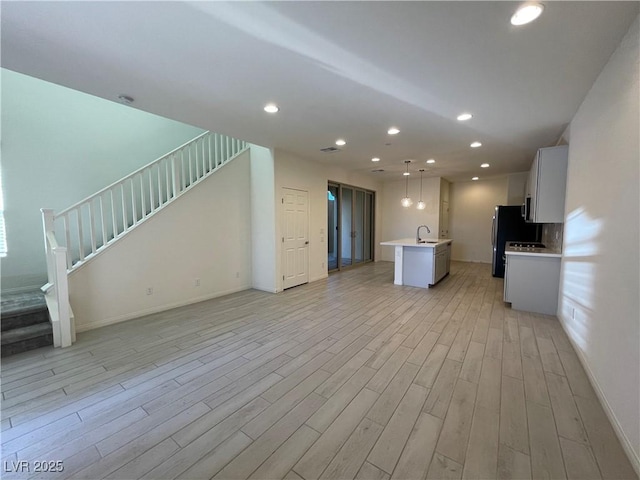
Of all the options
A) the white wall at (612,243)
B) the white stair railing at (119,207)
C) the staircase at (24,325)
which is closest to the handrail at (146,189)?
the white stair railing at (119,207)

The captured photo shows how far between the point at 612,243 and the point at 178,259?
16.9ft

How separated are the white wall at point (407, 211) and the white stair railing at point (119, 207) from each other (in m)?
5.31

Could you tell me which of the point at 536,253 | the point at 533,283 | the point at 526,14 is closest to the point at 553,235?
the point at 536,253

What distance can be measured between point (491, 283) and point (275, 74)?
599 centimetres

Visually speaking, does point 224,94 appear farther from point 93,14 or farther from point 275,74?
point 93,14

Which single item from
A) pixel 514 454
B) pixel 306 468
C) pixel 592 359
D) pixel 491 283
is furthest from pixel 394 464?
pixel 491 283

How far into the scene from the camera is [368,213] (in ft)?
28.1

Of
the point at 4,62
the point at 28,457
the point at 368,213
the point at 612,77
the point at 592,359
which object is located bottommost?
the point at 28,457

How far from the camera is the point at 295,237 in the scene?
18.4 feet

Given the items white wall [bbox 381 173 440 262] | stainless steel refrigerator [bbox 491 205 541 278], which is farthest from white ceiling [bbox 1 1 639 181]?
white wall [bbox 381 173 440 262]

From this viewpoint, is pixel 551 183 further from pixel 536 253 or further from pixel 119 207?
pixel 119 207

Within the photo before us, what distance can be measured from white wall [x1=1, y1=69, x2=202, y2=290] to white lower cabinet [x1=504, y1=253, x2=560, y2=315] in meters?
6.71

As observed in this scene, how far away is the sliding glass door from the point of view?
7.13 m

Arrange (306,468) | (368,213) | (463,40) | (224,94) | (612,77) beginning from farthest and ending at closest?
(368,213) → (224,94) → (612,77) → (463,40) → (306,468)
